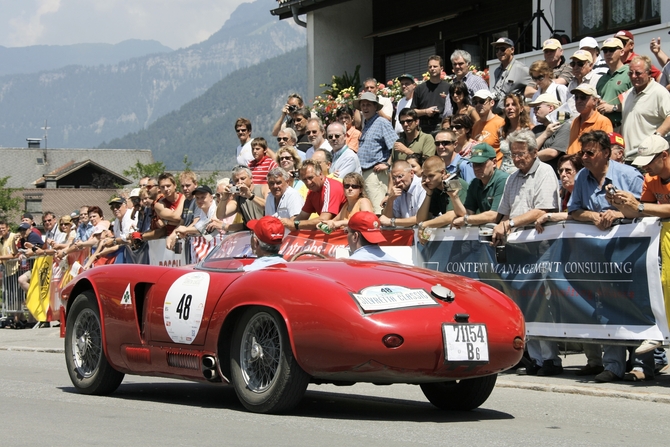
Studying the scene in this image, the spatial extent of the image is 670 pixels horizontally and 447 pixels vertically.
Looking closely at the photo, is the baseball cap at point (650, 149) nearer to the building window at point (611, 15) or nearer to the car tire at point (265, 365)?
the car tire at point (265, 365)

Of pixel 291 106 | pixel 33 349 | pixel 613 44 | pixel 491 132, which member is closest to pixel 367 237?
pixel 491 132

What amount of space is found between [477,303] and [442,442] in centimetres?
127

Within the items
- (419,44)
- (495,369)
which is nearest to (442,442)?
(495,369)

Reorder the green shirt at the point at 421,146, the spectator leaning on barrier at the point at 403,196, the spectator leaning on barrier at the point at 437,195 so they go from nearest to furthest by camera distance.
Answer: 1. the spectator leaning on barrier at the point at 437,195
2. the spectator leaning on barrier at the point at 403,196
3. the green shirt at the point at 421,146

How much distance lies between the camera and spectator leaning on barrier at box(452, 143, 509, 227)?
33.7 ft

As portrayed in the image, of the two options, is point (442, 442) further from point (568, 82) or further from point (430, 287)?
point (568, 82)

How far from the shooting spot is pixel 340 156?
13.7 m

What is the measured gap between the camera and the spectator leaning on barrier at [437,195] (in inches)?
418

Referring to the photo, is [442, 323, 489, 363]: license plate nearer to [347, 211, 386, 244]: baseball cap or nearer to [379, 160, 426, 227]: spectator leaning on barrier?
[347, 211, 386, 244]: baseball cap

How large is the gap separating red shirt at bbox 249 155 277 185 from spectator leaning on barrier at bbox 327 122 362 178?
48.5 inches

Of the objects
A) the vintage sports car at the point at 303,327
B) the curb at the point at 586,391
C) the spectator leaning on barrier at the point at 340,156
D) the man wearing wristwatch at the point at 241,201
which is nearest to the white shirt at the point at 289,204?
the man wearing wristwatch at the point at 241,201

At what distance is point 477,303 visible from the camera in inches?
270

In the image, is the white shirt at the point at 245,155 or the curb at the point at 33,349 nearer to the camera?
the curb at the point at 33,349

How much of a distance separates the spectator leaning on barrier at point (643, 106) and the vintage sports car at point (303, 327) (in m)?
4.56
